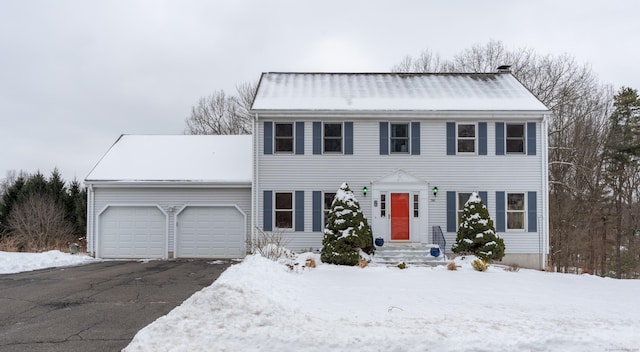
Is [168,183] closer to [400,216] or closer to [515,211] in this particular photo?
[400,216]

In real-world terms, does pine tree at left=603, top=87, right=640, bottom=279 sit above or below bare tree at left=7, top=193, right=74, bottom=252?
Result: above

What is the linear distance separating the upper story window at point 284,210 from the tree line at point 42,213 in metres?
10.0

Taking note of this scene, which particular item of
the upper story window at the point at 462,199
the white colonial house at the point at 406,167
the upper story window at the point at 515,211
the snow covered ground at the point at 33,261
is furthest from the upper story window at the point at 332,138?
the snow covered ground at the point at 33,261

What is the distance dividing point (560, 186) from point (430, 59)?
12.8 meters

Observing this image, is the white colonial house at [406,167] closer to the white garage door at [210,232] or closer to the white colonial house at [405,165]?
the white colonial house at [405,165]

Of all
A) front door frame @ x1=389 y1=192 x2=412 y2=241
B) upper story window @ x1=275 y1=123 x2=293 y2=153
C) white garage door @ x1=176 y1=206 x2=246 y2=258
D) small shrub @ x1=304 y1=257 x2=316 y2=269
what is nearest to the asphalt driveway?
small shrub @ x1=304 y1=257 x2=316 y2=269

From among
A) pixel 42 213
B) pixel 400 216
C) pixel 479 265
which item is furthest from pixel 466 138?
pixel 42 213

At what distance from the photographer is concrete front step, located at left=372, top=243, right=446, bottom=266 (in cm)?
1440

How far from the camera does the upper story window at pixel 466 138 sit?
1620 cm

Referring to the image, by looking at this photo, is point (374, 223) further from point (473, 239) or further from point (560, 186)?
point (560, 186)

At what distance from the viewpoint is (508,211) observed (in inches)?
632

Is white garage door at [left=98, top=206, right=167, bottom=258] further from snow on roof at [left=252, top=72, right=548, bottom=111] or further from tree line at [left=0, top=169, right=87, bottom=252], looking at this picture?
snow on roof at [left=252, top=72, right=548, bottom=111]

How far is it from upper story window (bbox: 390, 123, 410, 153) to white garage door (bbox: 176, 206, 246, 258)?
626 cm

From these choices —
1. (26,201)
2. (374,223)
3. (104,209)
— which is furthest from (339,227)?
(26,201)
